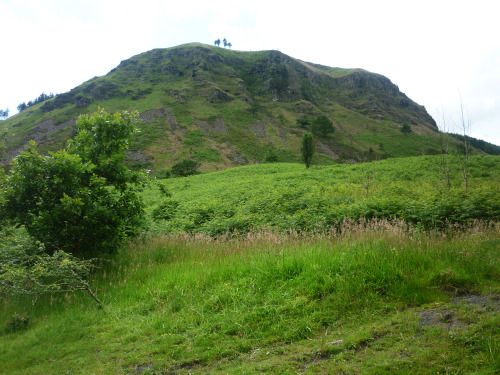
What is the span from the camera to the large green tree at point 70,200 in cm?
617

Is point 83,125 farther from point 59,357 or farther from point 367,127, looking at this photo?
point 367,127

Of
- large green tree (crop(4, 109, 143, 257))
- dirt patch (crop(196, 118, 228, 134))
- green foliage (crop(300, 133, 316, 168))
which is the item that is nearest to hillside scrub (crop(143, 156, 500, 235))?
large green tree (crop(4, 109, 143, 257))

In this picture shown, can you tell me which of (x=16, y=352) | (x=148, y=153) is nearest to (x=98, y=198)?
(x=16, y=352)

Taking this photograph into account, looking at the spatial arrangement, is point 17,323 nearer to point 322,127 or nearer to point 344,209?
point 344,209

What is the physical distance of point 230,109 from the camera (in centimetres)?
10238

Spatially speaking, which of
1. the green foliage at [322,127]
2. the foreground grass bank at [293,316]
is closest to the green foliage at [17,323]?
the foreground grass bank at [293,316]

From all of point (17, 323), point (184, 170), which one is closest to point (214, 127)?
point (184, 170)

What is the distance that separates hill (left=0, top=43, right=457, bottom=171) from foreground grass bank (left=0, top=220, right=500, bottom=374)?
57.6 m

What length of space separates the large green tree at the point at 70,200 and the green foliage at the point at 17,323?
56.8 inches

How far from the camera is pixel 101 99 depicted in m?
103

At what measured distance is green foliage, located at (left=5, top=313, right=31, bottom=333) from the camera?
490 cm

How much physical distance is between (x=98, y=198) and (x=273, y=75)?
148m

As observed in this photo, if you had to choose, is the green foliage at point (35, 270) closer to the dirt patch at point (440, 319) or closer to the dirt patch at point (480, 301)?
the dirt patch at point (440, 319)

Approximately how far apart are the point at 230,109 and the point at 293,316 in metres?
104
